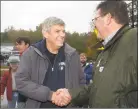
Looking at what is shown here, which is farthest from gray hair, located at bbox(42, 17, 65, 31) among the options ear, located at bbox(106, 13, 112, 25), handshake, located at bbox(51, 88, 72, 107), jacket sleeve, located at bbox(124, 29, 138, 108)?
jacket sleeve, located at bbox(124, 29, 138, 108)

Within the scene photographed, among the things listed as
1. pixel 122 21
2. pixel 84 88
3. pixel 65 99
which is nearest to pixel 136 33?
pixel 122 21

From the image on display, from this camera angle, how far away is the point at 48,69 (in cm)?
341

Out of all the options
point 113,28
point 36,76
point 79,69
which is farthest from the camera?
point 79,69

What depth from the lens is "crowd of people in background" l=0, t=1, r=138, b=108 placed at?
7.61 ft

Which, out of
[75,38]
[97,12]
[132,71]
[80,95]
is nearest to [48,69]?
[80,95]

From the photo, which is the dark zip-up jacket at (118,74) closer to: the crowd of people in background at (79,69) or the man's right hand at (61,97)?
the crowd of people in background at (79,69)

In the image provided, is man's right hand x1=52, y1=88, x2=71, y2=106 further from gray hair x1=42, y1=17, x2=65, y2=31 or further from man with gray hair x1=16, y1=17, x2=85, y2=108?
gray hair x1=42, y1=17, x2=65, y2=31

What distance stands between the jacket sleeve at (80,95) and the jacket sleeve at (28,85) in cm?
27

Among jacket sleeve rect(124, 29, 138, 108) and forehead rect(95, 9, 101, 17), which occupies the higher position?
forehead rect(95, 9, 101, 17)

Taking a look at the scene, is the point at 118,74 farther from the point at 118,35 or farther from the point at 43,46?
the point at 43,46

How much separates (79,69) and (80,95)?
64 centimetres

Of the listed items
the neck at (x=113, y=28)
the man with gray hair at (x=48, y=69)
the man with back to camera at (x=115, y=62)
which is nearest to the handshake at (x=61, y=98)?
the man with gray hair at (x=48, y=69)

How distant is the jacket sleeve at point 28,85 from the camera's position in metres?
3.27

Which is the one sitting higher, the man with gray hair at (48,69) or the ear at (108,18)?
the ear at (108,18)
